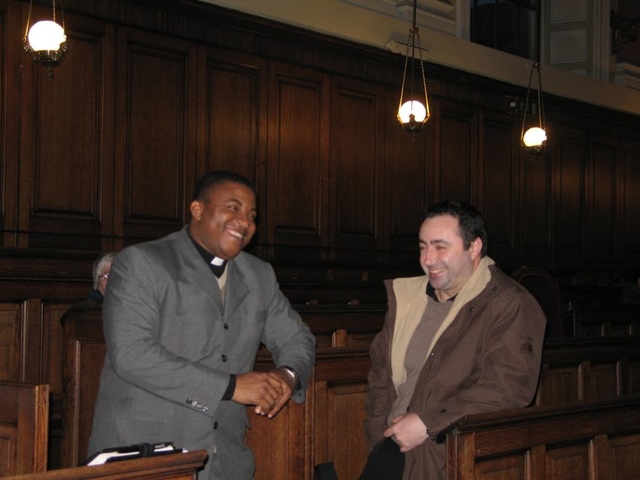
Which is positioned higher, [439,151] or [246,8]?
[246,8]

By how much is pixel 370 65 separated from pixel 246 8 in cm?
191

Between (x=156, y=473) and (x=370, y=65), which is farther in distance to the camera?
(x=370, y=65)

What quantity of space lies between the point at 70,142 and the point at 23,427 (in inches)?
188

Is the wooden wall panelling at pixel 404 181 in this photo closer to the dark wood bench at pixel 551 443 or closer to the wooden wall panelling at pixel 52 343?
the wooden wall panelling at pixel 52 343

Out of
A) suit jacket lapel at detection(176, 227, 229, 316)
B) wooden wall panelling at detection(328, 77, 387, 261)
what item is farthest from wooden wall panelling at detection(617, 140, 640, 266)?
suit jacket lapel at detection(176, 227, 229, 316)

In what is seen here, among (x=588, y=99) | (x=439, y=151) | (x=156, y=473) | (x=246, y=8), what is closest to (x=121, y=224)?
(x=246, y=8)

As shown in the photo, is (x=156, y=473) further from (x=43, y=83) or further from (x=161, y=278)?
(x=43, y=83)

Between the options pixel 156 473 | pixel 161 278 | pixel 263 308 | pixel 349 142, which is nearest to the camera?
pixel 156 473

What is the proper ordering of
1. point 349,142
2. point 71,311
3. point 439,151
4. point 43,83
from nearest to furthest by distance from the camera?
point 71,311
point 43,83
point 349,142
point 439,151

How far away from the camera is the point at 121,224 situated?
25.6 feet

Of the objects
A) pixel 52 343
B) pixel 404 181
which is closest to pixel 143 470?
pixel 52 343

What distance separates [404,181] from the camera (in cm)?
1068

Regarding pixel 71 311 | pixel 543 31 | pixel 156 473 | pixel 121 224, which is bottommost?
pixel 156 473

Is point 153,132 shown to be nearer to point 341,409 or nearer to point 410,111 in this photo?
point 410,111
